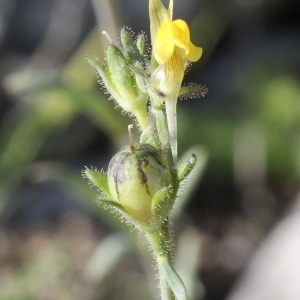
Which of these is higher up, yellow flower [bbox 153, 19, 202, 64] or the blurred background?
yellow flower [bbox 153, 19, 202, 64]

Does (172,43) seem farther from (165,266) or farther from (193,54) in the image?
(165,266)

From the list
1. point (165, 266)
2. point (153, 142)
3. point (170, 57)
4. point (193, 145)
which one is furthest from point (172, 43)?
point (193, 145)

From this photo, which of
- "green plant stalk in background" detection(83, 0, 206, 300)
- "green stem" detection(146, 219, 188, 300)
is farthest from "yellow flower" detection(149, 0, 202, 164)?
"green stem" detection(146, 219, 188, 300)

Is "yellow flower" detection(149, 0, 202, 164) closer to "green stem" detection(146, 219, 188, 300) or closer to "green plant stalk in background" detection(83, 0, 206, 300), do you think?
"green plant stalk in background" detection(83, 0, 206, 300)

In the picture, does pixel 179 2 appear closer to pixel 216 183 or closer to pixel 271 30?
pixel 271 30

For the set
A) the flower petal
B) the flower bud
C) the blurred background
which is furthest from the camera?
the blurred background

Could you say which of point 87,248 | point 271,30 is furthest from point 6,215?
point 271,30
